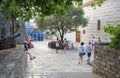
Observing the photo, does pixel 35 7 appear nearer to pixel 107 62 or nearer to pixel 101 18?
pixel 107 62

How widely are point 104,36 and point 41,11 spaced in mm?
22257

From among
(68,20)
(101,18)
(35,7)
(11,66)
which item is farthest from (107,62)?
(101,18)

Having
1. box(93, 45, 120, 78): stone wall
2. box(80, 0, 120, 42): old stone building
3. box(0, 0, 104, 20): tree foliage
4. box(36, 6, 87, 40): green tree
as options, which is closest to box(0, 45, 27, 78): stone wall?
box(0, 0, 104, 20): tree foliage

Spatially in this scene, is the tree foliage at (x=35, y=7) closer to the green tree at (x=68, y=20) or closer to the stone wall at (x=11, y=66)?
the stone wall at (x=11, y=66)

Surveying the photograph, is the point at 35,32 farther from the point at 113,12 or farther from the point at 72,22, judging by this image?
the point at 113,12

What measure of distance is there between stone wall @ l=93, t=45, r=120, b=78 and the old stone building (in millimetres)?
15577

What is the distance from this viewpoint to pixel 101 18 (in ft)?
111

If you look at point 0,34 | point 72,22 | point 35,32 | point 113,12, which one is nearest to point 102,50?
point 0,34

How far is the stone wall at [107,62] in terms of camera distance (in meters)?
11.6

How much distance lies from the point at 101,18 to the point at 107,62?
21.7 m

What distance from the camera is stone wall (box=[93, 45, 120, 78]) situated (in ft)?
38.0

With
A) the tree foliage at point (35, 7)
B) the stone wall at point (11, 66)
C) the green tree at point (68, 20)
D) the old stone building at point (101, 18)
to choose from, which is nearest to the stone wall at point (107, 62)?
the tree foliage at point (35, 7)

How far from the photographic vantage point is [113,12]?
30219 mm

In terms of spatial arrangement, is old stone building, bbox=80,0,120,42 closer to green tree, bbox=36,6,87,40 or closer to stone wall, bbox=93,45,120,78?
green tree, bbox=36,6,87,40
